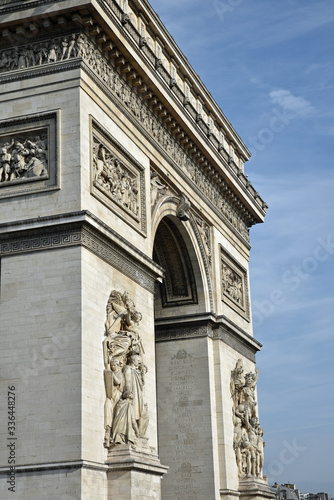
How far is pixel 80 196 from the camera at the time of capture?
1817cm

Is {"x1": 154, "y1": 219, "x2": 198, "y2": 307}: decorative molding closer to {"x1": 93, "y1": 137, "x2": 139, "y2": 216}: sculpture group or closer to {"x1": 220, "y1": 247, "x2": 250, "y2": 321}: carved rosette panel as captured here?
{"x1": 220, "y1": 247, "x2": 250, "y2": 321}: carved rosette panel

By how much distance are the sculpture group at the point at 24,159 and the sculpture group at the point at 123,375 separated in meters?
3.08

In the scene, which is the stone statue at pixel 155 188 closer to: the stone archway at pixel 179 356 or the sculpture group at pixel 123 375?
the stone archway at pixel 179 356

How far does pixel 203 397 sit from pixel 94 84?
408 inches

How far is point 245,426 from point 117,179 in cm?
1098

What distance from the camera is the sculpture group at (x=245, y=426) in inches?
1077

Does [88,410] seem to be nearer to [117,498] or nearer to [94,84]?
[117,498]

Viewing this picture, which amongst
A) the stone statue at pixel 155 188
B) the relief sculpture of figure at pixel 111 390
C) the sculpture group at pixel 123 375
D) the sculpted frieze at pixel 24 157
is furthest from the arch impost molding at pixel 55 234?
the stone statue at pixel 155 188

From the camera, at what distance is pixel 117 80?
21.1m

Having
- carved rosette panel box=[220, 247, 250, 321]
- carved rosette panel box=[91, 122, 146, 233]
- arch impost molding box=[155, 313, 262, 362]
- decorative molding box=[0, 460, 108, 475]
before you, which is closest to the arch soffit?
arch impost molding box=[155, 313, 262, 362]

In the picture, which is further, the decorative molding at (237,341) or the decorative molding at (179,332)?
the decorative molding at (237,341)

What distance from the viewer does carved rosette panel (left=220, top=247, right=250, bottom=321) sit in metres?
28.9

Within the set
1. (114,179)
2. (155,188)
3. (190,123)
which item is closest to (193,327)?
(155,188)


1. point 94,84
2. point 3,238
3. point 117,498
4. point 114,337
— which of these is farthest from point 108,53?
point 117,498
